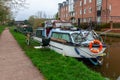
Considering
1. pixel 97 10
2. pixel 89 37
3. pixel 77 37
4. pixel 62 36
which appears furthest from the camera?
pixel 97 10

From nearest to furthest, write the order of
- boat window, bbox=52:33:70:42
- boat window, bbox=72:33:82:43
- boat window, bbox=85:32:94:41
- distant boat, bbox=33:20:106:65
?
1. distant boat, bbox=33:20:106:65
2. boat window, bbox=72:33:82:43
3. boat window, bbox=85:32:94:41
4. boat window, bbox=52:33:70:42

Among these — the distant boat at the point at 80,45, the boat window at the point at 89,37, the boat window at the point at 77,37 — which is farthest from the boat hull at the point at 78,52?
the boat window at the point at 89,37

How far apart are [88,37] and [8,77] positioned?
29.2 feet

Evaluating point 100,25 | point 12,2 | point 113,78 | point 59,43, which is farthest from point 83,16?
point 113,78

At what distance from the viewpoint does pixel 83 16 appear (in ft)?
216

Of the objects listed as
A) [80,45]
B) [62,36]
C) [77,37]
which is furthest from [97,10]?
[80,45]

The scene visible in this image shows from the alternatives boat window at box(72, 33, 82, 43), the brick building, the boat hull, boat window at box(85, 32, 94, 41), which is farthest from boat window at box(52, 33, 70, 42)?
the brick building

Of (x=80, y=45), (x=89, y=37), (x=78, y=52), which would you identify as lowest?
(x=78, y=52)

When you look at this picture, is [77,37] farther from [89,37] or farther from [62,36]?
[62,36]

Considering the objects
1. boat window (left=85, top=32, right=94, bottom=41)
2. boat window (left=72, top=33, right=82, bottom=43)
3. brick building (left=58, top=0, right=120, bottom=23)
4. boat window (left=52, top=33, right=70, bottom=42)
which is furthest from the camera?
brick building (left=58, top=0, right=120, bottom=23)

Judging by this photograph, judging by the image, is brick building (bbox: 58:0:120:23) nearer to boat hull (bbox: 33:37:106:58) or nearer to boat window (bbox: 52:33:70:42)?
boat window (bbox: 52:33:70:42)

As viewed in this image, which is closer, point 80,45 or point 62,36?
point 80,45

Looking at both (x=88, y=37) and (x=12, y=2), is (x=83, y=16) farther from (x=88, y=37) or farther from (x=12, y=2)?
(x=88, y=37)

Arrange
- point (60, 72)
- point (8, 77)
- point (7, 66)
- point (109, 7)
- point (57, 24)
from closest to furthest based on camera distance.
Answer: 1. point (8, 77)
2. point (60, 72)
3. point (7, 66)
4. point (57, 24)
5. point (109, 7)
